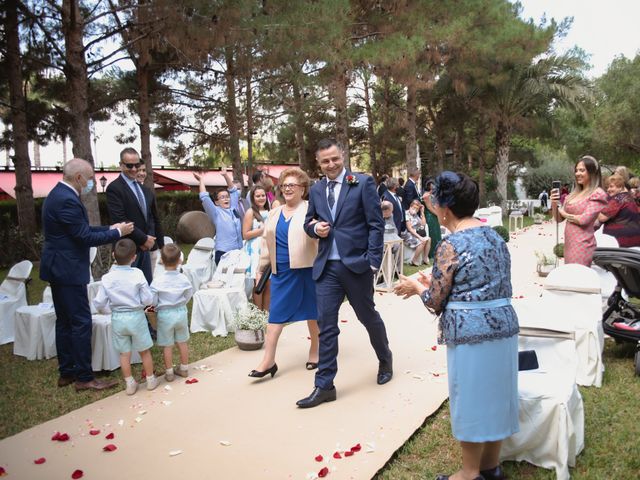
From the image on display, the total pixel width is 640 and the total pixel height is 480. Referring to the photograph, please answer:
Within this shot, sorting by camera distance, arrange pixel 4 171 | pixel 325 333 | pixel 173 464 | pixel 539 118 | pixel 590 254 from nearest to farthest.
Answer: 1. pixel 173 464
2. pixel 325 333
3. pixel 590 254
4. pixel 539 118
5. pixel 4 171

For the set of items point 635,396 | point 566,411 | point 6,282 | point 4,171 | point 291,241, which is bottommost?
point 635,396

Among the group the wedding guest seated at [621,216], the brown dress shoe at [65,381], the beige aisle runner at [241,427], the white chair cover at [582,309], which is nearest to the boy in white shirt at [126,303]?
the beige aisle runner at [241,427]

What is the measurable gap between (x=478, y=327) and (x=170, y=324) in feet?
10.1

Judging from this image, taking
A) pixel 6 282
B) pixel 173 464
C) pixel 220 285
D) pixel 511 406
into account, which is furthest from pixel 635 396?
pixel 6 282

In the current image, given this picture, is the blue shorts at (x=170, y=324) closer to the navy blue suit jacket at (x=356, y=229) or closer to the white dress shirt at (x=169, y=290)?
the white dress shirt at (x=169, y=290)

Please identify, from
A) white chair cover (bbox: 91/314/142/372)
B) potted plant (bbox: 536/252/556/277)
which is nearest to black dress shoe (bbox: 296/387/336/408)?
white chair cover (bbox: 91/314/142/372)

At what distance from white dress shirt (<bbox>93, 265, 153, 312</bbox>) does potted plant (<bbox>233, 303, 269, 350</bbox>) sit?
4.63 feet

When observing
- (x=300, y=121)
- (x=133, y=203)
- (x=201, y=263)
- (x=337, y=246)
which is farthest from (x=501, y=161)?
(x=337, y=246)

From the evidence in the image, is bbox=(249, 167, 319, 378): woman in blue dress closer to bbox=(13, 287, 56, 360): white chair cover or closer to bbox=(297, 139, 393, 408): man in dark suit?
bbox=(297, 139, 393, 408): man in dark suit

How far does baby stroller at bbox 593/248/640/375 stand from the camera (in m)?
4.84

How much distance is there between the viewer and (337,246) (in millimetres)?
4402

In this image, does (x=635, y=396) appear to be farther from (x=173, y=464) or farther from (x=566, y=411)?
(x=173, y=464)

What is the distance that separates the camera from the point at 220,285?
24.1 feet

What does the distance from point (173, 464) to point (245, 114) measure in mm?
18622
